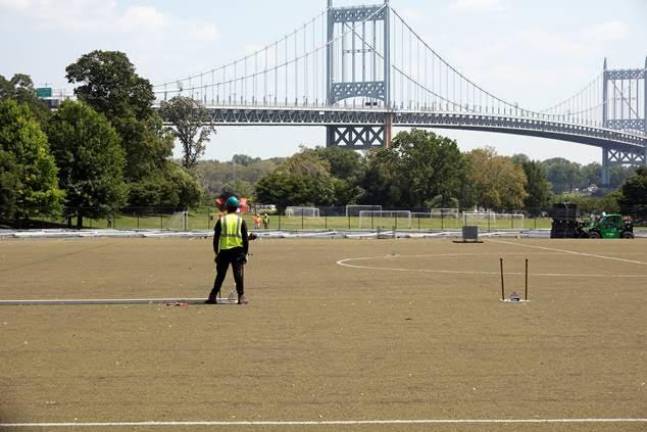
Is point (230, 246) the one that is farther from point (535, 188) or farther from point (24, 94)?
point (535, 188)

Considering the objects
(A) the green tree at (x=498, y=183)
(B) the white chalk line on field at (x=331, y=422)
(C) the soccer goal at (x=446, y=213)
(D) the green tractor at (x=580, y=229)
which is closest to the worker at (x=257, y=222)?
(D) the green tractor at (x=580, y=229)

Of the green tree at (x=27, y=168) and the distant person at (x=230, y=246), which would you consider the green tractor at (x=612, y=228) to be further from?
the distant person at (x=230, y=246)

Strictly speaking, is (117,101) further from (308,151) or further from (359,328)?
(359,328)

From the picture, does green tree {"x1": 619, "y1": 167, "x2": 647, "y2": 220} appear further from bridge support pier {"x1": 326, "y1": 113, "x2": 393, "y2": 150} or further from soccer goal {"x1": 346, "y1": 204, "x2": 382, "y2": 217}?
bridge support pier {"x1": 326, "y1": 113, "x2": 393, "y2": 150}

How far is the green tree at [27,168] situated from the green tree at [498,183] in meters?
66.8

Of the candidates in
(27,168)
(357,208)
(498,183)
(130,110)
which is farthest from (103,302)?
(498,183)

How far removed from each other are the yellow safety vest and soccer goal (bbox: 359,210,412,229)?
226 feet

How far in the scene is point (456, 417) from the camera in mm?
9078

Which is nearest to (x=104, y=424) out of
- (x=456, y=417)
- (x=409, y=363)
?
(x=456, y=417)

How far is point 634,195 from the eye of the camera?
10075 cm

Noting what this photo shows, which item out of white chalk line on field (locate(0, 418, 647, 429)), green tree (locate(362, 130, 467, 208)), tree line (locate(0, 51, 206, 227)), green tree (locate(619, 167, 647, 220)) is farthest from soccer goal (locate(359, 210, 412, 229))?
white chalk line on field (locate(0, 418, 647, 429))

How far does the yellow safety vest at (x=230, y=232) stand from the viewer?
61.5 feet

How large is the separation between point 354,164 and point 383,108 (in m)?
9.24

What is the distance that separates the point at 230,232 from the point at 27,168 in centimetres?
5587
